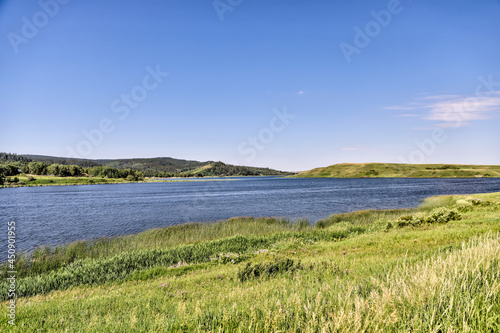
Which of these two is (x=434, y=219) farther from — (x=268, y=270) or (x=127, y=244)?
(x=127, y=244)

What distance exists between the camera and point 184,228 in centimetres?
3003

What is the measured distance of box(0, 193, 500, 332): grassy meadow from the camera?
12.8 feet

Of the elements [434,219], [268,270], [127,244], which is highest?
[268,270]

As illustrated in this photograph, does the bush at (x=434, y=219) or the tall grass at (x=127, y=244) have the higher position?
the bush at (x=434, y=219)

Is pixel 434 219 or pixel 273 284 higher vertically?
pixel 273 284

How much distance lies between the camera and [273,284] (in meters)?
7.69

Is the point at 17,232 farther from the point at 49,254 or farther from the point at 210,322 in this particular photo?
the point at 210,322

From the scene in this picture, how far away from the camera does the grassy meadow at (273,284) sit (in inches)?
154

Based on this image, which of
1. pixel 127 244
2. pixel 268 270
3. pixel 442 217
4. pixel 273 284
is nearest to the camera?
pixel 273 284

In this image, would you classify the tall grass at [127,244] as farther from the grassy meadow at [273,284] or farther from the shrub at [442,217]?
the shrub at [442,217]

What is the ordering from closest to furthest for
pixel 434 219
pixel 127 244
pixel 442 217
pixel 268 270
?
1. pixel 268 270
2. pixel 442 217
3. pixel 434 219
4. pixel 127 244

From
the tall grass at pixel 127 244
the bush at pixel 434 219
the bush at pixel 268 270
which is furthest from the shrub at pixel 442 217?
the bush at pixel 268 270

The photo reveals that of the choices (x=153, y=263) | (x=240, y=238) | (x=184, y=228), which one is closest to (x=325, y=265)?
(x=153, y=263)

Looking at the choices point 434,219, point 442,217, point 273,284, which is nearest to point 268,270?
point 273,284
